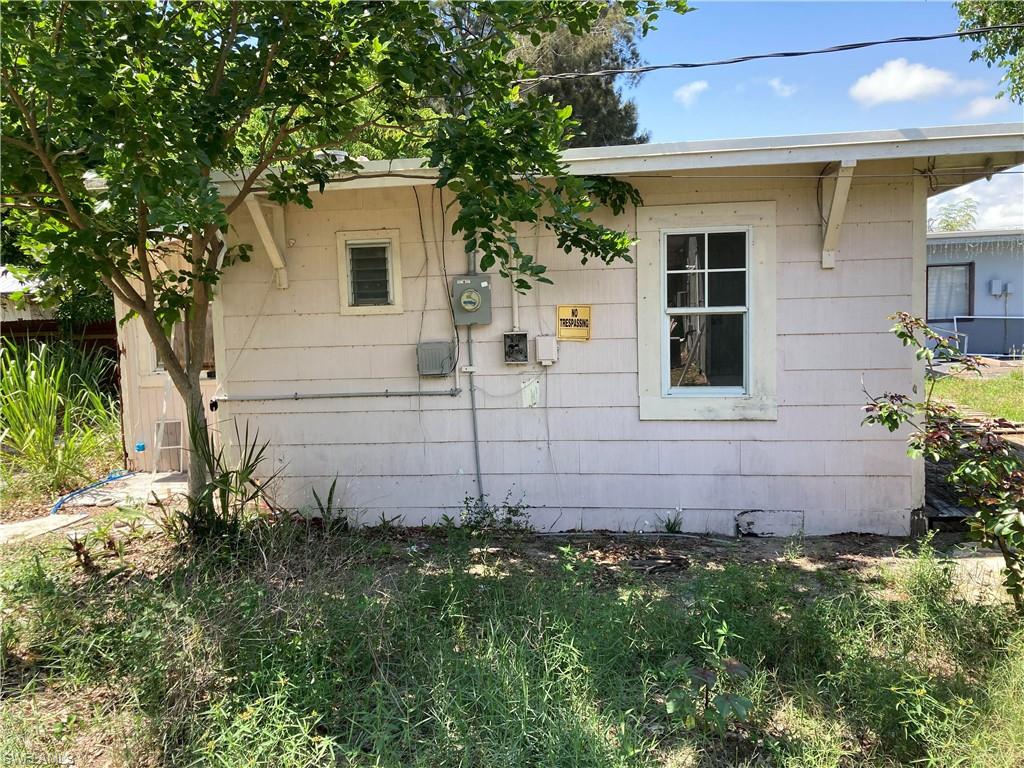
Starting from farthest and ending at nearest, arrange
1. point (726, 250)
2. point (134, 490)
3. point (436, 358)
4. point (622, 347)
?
point (134, 490), point (436, 358), point (622, 347), point (726, 250)

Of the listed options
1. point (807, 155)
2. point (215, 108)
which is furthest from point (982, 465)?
point (215, 108)

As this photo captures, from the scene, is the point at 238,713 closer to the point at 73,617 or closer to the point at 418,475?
the point at 73,617

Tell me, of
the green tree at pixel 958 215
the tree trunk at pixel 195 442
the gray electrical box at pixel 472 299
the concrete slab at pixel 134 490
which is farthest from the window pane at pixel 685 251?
the green tree at pixel 958 215

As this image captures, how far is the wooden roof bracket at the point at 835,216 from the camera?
453 centimetres

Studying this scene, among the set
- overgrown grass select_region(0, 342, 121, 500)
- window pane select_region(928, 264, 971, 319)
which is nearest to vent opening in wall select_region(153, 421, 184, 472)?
overgrown grass select_region(0, 342, 121, 500)

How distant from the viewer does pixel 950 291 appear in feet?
53.8

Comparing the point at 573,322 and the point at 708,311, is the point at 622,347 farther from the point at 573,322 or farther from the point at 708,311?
the point at 708,311

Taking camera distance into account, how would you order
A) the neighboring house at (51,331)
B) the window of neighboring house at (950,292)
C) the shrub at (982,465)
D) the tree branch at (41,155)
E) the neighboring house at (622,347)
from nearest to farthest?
the shrub at (982,465), the tree branch at (41,155), the neighboring house at (622,347), the neighboring house at (51,331), the window of neighboring house at (950,292)

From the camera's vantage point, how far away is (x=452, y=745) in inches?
95.8

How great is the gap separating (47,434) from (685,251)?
6475 millimetres

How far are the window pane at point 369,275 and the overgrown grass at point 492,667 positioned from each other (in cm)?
242

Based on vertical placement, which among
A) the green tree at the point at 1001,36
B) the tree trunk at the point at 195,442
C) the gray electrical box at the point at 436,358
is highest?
the green tree at the point at 1001,36

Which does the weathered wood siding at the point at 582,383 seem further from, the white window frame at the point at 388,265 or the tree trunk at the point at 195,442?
the tree trunk at the point at 195,442

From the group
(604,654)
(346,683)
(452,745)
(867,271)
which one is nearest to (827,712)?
(604,654)
